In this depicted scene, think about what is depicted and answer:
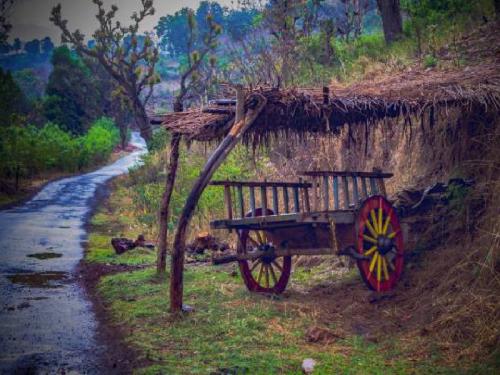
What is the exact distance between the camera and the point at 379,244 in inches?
323

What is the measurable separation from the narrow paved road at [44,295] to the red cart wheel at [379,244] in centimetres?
357

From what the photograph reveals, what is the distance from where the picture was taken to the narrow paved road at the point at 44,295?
626 centimetres

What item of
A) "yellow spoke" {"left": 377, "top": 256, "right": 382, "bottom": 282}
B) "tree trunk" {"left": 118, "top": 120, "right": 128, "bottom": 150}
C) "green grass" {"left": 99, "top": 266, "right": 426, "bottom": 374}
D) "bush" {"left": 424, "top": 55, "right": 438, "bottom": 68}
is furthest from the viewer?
"tree trunk" {"left": 118, "top": 120, "right": 128, "bottom": 150}

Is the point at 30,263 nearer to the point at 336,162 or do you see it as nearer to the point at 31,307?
the point at 31,307

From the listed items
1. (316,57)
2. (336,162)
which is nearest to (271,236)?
(336,162)

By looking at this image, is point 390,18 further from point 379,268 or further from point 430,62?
point 379,268

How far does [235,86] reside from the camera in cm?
746

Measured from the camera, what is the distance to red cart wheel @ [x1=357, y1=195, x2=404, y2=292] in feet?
26.3

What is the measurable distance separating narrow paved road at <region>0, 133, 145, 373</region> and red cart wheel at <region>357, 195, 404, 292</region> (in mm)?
3567

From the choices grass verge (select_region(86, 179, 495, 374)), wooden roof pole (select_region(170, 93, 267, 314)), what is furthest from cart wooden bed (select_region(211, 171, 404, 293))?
wooden roof pole (select_region(170, 93, 267, 314))

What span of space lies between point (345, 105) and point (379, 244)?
6.30ft

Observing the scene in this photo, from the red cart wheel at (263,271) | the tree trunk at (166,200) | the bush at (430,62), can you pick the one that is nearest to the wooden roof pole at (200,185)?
the red cart wheel at (263,271)

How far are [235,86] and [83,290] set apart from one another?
449 cm

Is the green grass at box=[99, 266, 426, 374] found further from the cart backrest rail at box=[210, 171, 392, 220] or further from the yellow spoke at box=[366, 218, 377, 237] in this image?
the yellow spoke at box=[366, 218, 377, 237]
